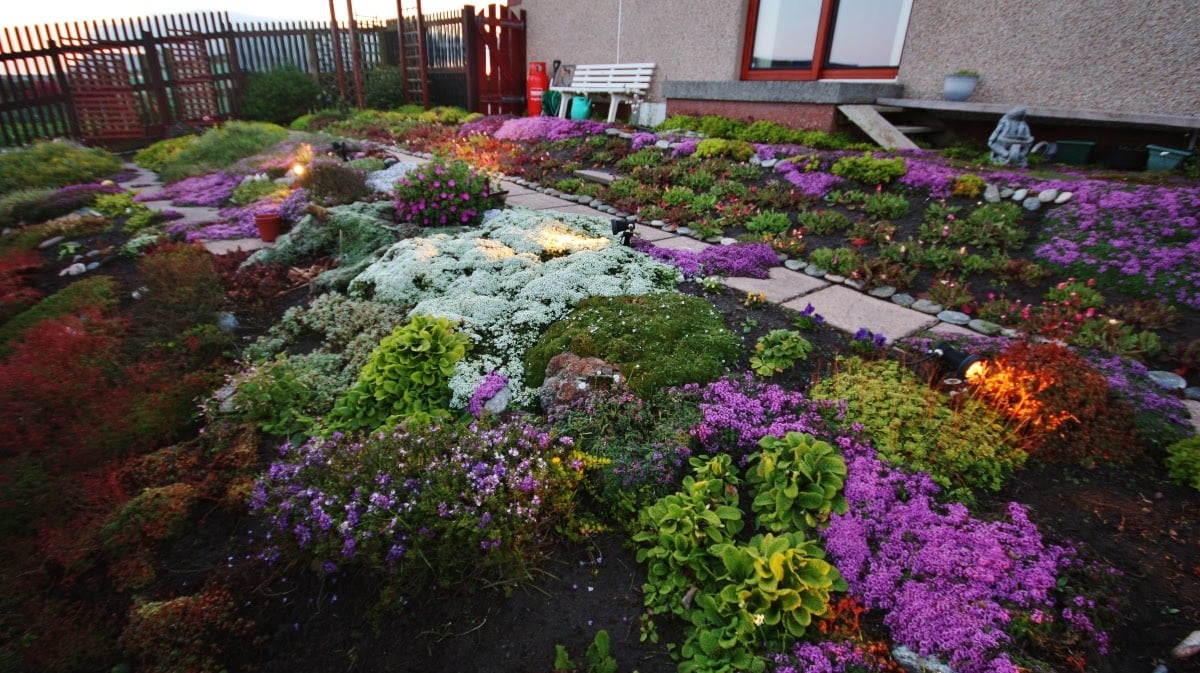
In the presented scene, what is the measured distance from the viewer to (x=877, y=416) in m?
2.82

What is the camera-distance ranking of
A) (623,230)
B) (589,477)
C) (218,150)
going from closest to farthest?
(589,477) → (623,230) → (218,150)

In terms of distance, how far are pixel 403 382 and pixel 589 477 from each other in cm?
126

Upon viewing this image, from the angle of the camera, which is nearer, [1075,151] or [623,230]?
[623,230]

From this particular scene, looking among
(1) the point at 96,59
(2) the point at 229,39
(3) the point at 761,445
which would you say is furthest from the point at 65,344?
(2) the point at 229,39

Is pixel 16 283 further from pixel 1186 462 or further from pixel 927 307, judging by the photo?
pixel 1186 462


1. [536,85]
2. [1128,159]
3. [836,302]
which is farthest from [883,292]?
[536,85]

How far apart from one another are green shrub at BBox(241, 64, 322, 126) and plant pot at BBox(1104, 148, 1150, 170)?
17.2 meters

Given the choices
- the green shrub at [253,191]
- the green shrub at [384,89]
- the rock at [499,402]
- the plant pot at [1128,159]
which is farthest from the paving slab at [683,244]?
the green shrub at [384,89]

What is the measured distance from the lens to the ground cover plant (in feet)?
6.44

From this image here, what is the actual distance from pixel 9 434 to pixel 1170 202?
801 cm

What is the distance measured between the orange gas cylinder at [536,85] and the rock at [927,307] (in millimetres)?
11833

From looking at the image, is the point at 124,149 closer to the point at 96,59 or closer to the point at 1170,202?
the point at 96,59

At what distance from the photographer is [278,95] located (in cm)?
1480

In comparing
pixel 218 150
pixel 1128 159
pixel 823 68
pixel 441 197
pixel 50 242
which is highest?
pixel 823 68
